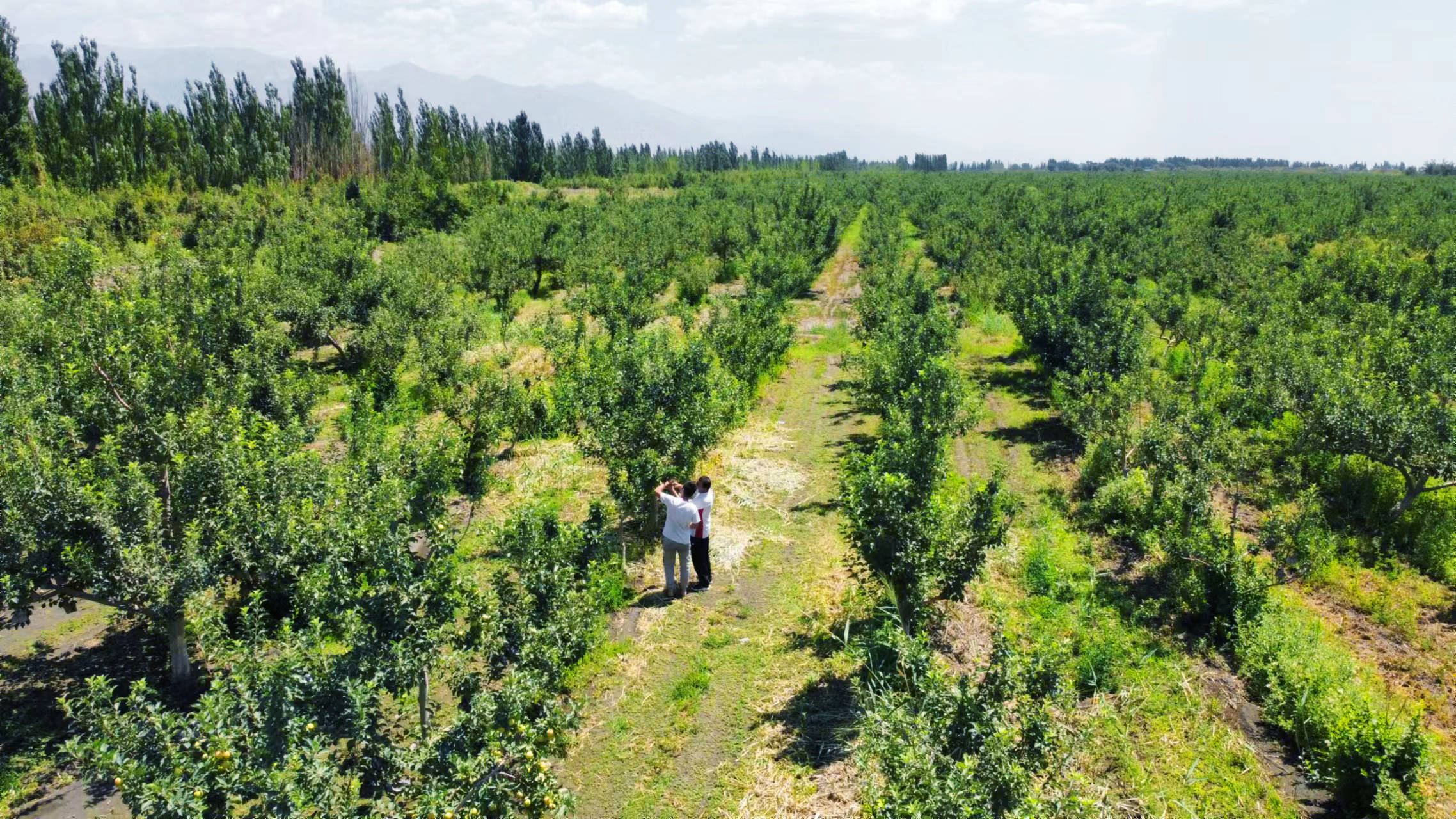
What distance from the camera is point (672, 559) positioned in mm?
15156

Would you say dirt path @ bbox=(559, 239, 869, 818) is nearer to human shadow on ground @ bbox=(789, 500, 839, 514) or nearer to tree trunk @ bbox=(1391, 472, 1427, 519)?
human shadow on ground @ bbox=(789, 500, 839, 514)

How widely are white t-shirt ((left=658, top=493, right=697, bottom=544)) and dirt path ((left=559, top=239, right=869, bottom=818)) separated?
1.72 meters

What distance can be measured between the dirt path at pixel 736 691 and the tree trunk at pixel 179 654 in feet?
23.3

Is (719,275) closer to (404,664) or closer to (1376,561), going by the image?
(1376,561)

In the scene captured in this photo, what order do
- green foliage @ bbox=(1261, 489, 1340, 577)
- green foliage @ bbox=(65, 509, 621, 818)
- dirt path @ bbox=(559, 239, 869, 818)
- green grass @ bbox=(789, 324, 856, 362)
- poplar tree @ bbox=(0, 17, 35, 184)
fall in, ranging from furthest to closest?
1. poplar tree @ bbox=(0, 17, 35, 184)
2. green grass @ bbox=(789, 324, 856, 362)
3. green foliage @ bbox=(1261, 489, 1340, 577)
4. dirt path @ bbox=(559, 239, 869, 818)
5. green foliage @ bbox=(65, 509, 621, 818)

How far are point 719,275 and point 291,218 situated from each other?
32.9 metres

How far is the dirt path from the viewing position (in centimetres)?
1056

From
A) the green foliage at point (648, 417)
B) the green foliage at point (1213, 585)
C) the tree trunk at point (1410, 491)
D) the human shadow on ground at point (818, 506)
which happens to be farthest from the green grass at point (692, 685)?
the tree trunk at point (1410, 491)

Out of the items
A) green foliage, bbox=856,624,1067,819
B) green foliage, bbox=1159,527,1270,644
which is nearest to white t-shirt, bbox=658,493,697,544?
green foliage, bbox=856,624,1067,819

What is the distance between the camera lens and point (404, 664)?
8945mm

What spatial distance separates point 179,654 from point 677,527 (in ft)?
29.7

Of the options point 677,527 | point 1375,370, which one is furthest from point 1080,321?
point 677,527

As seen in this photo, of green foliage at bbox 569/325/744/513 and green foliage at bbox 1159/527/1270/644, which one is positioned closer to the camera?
green foliage at bbox 1159/527/1270/644

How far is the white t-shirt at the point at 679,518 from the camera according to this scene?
14.2 meters
